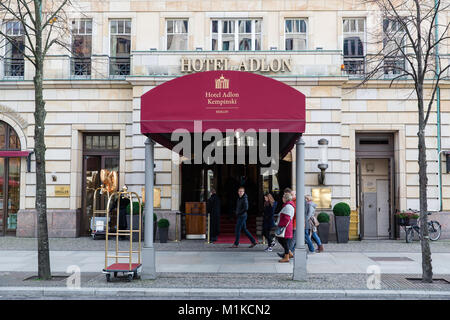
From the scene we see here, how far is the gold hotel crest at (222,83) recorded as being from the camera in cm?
913

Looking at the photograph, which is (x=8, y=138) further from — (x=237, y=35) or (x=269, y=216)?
(x=269, y=216)

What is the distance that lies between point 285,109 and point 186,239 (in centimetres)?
854

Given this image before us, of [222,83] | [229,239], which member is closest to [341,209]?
[229,239]

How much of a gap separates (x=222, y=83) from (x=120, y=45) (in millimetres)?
9414

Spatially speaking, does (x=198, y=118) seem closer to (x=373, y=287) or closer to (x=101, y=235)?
(x=373, y=287)

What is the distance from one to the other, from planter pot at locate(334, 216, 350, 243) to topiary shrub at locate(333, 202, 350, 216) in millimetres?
137

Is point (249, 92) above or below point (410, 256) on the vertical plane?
above

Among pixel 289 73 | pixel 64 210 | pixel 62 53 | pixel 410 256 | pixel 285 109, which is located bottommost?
pixel 410 256

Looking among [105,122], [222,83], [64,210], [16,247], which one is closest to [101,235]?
[64,210]

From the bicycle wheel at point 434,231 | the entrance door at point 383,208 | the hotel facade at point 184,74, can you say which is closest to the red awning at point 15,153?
the hotel facade at point 184,74

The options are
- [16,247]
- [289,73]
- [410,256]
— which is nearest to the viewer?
[410,256]

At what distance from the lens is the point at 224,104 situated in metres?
9.09

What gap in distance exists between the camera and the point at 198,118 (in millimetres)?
9047

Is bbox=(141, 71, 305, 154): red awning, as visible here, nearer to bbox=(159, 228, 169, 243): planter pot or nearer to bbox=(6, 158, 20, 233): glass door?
bbox=(159, 228, 169, 243): planter pot
